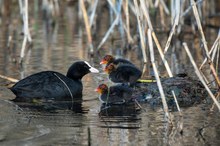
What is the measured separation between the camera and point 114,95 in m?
9.20

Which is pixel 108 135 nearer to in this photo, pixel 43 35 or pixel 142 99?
pixel 142 99

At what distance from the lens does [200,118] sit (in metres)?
8.13

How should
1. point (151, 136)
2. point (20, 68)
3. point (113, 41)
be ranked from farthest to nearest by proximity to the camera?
point (113, 41) < point (20, 68) < point (151, 136)

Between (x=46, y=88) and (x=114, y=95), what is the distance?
1.06 m

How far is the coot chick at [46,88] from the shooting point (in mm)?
9578

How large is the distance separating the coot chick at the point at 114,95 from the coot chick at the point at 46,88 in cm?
66

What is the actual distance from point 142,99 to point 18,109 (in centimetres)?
163

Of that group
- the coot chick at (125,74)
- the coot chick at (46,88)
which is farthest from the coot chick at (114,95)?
the coot chick at (46,88)

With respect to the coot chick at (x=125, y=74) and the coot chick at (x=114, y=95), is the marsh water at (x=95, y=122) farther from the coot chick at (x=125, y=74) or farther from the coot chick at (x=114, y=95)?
the coot chick at (x=125, y=74)

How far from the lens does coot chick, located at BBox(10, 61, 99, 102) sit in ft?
31.4

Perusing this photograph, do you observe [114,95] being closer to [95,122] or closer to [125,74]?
[125,74]

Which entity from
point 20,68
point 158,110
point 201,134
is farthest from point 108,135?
point 20,68

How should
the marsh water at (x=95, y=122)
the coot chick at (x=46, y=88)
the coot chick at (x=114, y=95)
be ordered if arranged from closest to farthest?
the marsh water at (x=95, y=122)
the coot chick at (x=114, y=95)
the coot chick at (x=46, y=88)

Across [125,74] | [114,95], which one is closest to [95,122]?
[114,95]
